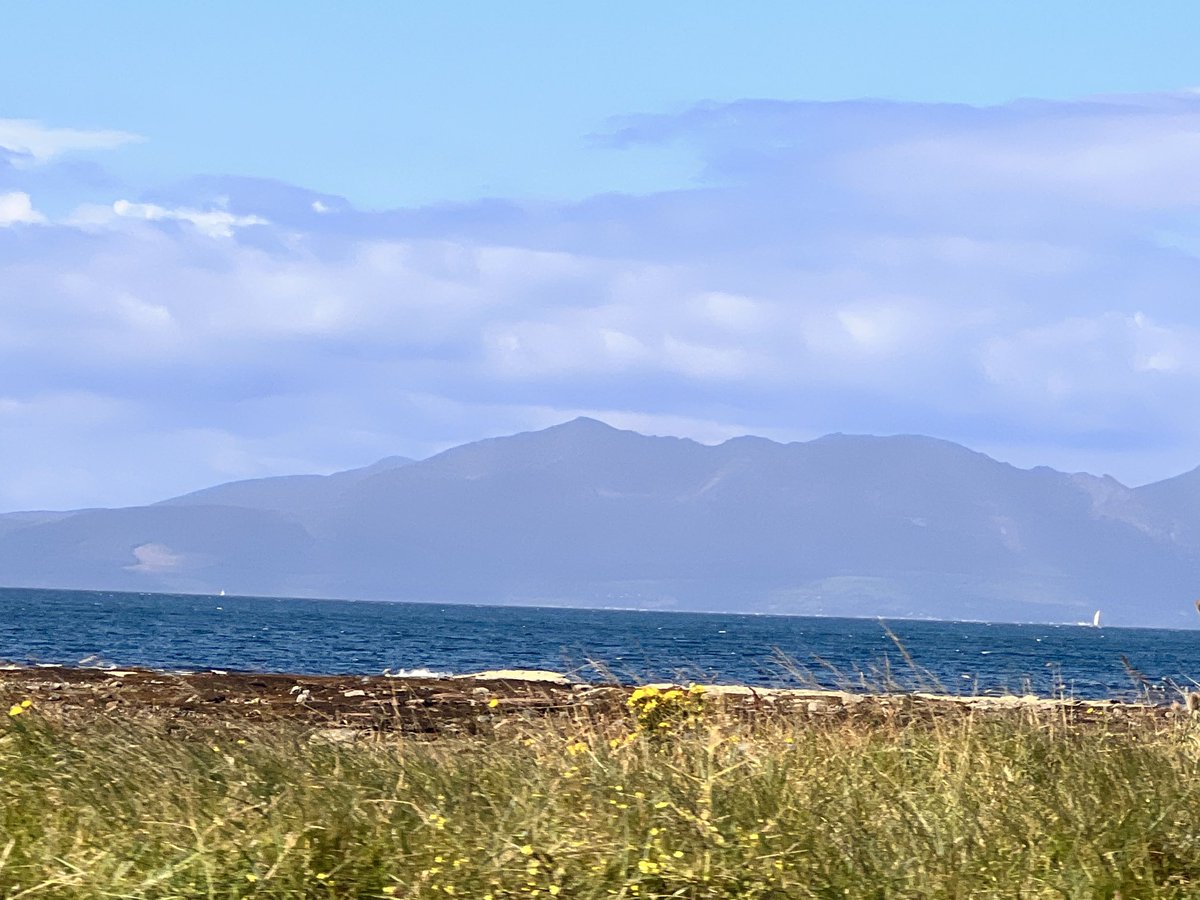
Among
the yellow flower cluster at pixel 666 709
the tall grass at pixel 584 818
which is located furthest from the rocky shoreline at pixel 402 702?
the tall grass at pixel 584 818

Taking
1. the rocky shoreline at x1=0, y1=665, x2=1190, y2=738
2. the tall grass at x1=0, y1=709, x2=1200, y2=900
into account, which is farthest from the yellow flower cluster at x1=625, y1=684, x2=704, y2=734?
the rocky shoreline at x1=0, y1=665, x2=1190, y2=738

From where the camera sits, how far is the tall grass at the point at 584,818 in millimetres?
7242

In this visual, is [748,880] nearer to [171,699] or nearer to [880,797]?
[880,797]

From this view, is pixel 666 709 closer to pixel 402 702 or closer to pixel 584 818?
pixel 584 818

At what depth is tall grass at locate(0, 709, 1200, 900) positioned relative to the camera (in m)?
7.24

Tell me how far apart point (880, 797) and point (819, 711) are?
715cm

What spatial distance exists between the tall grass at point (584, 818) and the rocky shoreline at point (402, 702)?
7.46 ft

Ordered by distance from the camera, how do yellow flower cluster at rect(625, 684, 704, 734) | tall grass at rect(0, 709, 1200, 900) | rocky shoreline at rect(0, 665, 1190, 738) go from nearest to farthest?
tall grass at rect(0, 709, 1200, 900)
yellow flower cluster at rect(625, 684, 704, 734)
rocky shoreline at rect(0, 665, 1190, 738)

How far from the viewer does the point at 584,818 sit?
7.96m

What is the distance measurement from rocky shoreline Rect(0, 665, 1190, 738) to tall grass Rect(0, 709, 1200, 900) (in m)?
2.27

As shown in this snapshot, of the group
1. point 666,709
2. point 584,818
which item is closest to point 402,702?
point 666,709

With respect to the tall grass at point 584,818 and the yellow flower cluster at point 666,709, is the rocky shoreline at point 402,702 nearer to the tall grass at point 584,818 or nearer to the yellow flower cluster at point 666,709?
the yellow flower cluster at point 666,709

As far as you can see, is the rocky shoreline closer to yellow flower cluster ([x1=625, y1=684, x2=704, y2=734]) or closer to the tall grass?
yellow flower cluster ([x1=625, y1=684, x2=704, y2=734])

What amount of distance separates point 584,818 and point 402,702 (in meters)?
9.75
